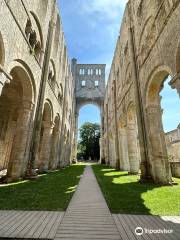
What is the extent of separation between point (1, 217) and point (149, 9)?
1194 cm

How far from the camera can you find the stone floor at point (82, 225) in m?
2.86

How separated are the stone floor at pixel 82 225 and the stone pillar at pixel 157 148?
5.59m

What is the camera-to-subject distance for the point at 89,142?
6003cm

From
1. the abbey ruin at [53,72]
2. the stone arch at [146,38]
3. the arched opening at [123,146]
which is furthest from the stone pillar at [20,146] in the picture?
the arched opening at [123,146]

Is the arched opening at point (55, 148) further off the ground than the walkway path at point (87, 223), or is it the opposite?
the arched opening at point (55, 148)

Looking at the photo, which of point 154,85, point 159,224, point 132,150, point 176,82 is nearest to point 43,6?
point 154,85

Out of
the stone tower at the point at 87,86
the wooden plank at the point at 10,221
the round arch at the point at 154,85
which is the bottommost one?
the wooden plank at the point at 10,221

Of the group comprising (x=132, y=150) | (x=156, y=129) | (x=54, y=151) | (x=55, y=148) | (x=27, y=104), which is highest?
(x=27, y=104)

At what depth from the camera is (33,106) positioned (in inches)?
425

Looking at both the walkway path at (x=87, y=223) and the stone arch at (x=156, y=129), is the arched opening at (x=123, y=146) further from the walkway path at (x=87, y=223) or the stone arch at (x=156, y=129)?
the walkway path at (x=87, y=223)

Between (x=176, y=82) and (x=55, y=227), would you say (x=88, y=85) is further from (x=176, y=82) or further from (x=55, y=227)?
(x=55, y=227)

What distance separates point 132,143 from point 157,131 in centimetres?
533

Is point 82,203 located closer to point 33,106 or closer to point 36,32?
point 33,106

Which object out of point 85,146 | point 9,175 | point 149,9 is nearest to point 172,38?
point 149,9
